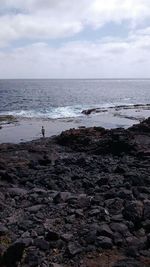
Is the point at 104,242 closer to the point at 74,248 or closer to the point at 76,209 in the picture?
the point at 74,248

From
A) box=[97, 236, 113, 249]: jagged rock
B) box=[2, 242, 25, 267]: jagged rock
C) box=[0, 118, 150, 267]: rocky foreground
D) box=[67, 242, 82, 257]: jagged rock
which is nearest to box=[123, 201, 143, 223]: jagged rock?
box=[0, 118, 150, 267]: rocky foreground

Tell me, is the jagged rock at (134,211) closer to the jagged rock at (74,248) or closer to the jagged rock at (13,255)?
the jagged rock at (74,248)

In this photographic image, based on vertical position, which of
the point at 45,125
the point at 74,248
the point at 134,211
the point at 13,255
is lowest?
the point at 45,125

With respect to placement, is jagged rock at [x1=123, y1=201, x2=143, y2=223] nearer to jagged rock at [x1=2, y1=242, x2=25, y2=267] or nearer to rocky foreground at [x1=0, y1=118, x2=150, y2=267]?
rocky foreground at [x1=0, y1=118, x2=150, y2=267]

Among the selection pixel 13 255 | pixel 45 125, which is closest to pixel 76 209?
pixel 13 255

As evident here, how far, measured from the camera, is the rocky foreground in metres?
13.3

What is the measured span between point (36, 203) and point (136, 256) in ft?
23.0

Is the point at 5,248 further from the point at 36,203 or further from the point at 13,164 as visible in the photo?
the point at 13,164

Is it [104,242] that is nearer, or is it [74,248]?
[74,248]

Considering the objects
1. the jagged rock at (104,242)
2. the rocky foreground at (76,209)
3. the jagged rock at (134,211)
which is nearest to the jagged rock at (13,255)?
the rocky foreground at (76,209)

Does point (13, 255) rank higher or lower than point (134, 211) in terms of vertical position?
lower

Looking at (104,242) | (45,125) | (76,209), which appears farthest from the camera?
(45,125)

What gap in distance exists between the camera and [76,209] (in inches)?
693

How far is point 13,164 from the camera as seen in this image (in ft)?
92.0
